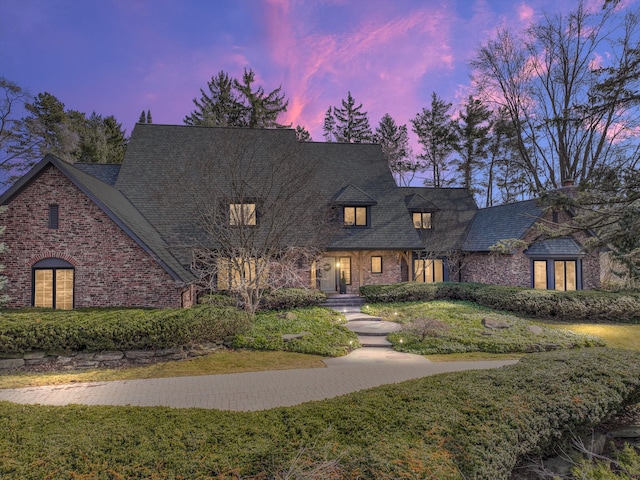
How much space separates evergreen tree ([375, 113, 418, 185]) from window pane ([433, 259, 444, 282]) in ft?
64.0

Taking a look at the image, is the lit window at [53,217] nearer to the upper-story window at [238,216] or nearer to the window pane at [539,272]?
the upper-story window at [238,216]

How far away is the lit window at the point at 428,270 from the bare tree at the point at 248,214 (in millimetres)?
6205

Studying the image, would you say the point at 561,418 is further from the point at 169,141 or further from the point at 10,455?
the point at 169,141

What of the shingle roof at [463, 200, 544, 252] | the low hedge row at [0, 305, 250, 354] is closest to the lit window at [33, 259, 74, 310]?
the low hedge row at [0, 305, 250, 354]

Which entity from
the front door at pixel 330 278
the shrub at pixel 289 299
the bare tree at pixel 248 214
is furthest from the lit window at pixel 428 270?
the shrub at pixel 289 299

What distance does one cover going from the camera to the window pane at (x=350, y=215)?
62.3 feet

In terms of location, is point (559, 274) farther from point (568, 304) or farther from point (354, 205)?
point (354, 205)

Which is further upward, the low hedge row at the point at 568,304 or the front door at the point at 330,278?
the front door at the point at 330,278

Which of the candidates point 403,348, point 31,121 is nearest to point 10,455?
point 403,348

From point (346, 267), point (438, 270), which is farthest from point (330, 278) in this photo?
point (438, 270)

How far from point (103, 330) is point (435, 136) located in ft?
115

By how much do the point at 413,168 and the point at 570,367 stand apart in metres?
34.4

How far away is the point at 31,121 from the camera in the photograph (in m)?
25.6

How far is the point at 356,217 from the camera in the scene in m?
19.1
